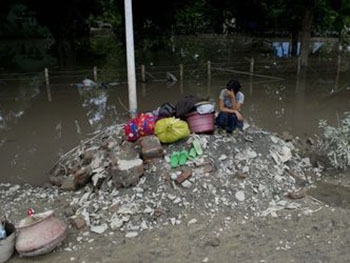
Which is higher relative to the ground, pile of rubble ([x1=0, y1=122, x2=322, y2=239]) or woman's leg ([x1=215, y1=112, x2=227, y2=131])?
woman's leg ([x1=215, y1=112, x2=227, y2=131])

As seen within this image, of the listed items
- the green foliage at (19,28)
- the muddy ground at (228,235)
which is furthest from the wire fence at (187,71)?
the green foliage at (19,28)

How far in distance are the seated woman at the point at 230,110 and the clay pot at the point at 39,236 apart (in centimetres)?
310

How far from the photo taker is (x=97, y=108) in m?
12.1

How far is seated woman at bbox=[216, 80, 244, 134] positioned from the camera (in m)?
6.67

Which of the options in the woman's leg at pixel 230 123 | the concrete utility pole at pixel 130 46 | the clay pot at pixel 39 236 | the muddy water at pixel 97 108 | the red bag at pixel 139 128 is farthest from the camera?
the concrete utility pole at pixel 130 46

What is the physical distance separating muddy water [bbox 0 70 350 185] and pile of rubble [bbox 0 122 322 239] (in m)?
1.09

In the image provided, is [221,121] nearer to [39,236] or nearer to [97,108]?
[39,236]

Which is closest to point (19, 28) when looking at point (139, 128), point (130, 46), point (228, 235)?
point (130, 46)

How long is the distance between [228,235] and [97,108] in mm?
7872

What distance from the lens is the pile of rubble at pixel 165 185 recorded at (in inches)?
215

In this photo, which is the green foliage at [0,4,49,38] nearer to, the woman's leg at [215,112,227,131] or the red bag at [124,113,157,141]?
the red bag at [124,113,157,141]

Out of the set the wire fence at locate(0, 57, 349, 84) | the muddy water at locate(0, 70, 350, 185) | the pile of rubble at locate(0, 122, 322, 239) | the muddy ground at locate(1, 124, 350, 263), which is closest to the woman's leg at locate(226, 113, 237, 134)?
the pile of rubble at locate(0, 122, 322, 239)

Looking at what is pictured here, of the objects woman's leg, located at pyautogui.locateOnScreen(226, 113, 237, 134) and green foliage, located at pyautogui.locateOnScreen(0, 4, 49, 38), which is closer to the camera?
woman's leg, located at pyautogui.locateOnScreen(226, 113, 237, 134)

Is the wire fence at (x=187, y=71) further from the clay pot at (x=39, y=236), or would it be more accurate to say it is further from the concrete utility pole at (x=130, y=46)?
the clay pot at (x=39, y=236)
